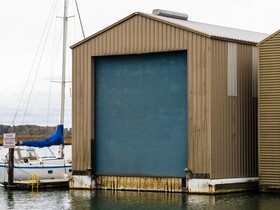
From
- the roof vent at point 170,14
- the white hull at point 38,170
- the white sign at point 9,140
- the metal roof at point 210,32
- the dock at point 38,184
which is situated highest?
the roof vent at point 170,14

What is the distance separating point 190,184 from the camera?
46.8 meters

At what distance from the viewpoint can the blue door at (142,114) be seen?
4788 cm

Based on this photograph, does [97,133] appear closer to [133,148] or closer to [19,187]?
[133,148]

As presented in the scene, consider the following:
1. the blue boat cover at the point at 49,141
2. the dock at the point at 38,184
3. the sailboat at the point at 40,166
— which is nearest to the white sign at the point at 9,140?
the sailboat at the point at 40,166

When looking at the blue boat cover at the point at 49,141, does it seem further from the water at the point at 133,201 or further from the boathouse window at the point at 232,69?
the boathouse window at the point at 232,69

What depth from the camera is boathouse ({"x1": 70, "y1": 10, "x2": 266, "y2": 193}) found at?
46656mm

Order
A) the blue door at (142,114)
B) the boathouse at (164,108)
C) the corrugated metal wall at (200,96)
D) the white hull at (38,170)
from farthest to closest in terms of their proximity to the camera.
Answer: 1. the white hull at (38,170)
2. the blue door at (142,114)
3. the boathouse at (164,108)
4. the corrugated metal wall at (200,96)

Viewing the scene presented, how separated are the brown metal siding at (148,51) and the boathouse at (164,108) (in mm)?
51

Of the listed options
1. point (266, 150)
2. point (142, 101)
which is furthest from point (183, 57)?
point (266, 150)

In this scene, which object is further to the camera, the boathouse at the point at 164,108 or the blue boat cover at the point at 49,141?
the blue boat cover at the point at 49,141

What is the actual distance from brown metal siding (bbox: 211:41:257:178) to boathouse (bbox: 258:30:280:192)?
1.21 metres

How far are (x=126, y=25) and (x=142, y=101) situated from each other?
4.20 m

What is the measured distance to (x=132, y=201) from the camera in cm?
4412

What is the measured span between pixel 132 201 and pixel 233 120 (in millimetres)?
7525
